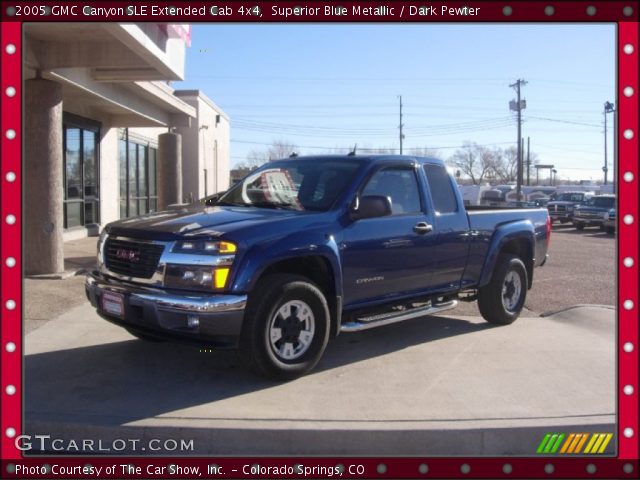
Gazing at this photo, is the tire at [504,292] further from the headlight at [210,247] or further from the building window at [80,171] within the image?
the building window at [80,171]

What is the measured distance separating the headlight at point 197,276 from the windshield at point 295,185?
1.27 meters

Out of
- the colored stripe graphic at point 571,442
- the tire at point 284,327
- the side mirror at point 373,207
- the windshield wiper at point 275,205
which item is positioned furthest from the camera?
the windshield wiper at point 275,205

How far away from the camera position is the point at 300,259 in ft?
17.6

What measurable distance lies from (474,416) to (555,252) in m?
14.6

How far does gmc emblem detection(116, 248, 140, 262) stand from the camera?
5098 millimetres

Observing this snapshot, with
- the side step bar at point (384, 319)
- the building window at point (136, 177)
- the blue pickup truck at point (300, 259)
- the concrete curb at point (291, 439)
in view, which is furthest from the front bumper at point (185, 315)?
the building window at point (136, 177)

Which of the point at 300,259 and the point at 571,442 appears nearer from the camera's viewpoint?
the point at 571,442

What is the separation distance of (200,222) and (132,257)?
62cm

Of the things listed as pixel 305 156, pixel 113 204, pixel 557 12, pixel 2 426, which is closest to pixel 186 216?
pixel 305 156

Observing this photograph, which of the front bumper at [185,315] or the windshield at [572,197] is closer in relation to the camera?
the front bumper at [185,315]

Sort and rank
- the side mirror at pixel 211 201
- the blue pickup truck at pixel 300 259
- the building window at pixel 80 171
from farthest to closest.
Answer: the building window at pixel 80 171 → the side mirror at pixel 211 201 → the blue pickup truck at pixel 300 259

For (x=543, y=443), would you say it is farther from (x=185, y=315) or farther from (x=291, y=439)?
(x=185, y=315)

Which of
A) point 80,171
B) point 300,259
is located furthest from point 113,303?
point 80,171

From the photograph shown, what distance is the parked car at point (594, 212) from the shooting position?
28859 mm
